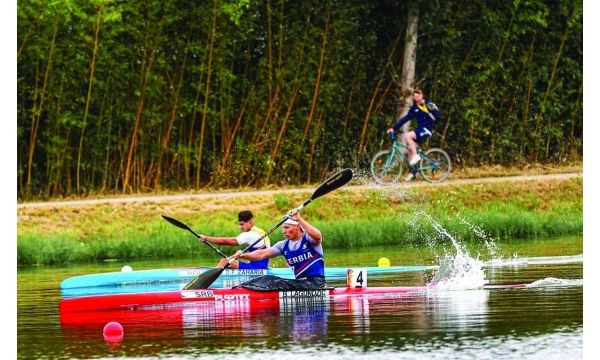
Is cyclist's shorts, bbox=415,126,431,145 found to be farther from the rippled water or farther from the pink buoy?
the pink buoy

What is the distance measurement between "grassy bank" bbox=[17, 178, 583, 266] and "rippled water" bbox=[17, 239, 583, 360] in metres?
7.23

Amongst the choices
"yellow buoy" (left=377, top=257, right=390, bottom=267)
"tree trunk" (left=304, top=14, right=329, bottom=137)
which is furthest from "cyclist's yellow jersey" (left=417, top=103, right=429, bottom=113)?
"yellow buoy" (left=377, top=257, right=390, bottom=267)

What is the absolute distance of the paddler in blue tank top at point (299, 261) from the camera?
15297mm

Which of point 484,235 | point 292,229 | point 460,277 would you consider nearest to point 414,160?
point 484,235

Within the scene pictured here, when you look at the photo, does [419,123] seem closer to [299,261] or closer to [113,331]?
[299,261]


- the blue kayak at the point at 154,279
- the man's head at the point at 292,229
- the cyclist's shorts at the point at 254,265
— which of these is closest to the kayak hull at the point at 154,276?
the blue kayak at the point at 154,279

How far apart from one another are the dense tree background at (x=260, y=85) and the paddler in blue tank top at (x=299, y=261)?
1260cm

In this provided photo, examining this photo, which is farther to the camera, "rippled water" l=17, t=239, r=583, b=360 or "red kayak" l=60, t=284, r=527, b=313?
"red kayak" l=60, t=284, r=527, b=313

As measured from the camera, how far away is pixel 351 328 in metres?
13.1

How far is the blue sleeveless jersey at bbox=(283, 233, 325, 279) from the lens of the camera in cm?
1539

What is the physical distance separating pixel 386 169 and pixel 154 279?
9.02 metres

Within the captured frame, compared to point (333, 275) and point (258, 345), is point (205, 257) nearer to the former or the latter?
point (333, 275)

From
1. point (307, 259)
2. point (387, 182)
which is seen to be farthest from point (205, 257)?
point (307, 259)

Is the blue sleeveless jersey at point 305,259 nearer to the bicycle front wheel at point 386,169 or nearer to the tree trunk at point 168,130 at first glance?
the bicycle front wheel at point 386,169
